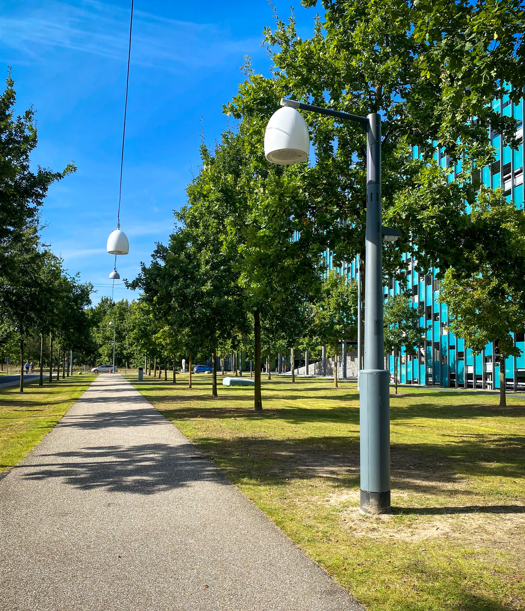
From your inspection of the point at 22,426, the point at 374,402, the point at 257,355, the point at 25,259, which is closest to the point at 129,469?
the point at 374,402

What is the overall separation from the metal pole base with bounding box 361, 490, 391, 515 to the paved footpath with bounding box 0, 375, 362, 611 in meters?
1.22

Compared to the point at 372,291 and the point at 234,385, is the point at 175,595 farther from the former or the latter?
the point at 234,385

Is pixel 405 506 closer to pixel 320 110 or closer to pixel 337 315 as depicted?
pixel 320 110

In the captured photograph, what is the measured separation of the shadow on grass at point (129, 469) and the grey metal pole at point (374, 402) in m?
2.18

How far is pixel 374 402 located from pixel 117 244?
6.45 metres

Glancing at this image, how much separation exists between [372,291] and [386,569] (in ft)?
9.99

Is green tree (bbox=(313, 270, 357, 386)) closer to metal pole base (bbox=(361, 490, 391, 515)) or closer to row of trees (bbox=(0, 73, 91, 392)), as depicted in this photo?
row of trees (bbox=(0, 73, 91, 392))

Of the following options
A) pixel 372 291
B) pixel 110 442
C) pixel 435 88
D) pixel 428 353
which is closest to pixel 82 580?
pixel 372 291

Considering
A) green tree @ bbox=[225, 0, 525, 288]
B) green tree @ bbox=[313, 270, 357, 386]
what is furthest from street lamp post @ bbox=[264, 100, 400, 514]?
green tree @ bbox=[313, 270, 357, 386]

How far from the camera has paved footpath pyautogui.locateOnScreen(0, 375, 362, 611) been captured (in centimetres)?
353

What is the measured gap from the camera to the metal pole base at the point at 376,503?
570 centimetres

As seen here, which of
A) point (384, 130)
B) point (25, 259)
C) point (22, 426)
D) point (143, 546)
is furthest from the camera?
point (25, 259)

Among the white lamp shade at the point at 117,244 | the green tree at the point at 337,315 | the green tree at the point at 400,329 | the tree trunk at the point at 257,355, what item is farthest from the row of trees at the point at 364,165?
the green tree at the point at 337,315

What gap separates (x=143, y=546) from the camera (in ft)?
14.9
